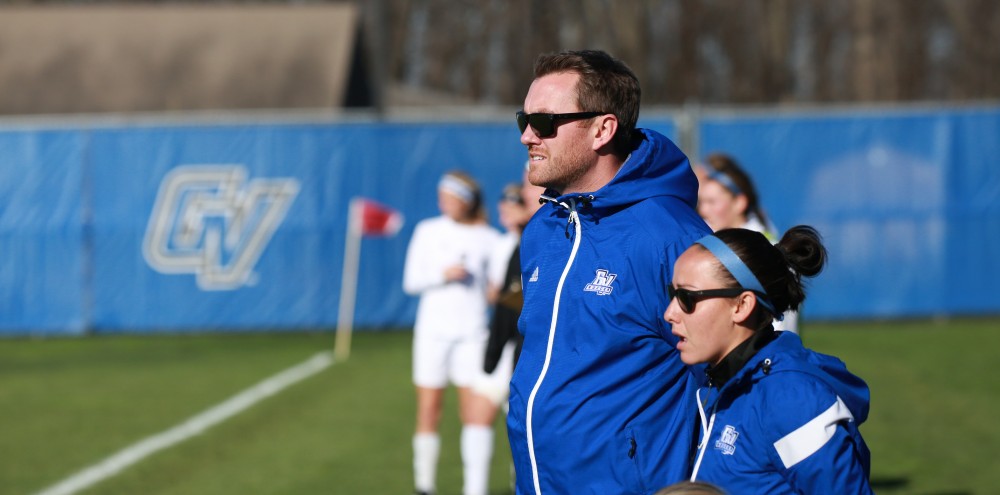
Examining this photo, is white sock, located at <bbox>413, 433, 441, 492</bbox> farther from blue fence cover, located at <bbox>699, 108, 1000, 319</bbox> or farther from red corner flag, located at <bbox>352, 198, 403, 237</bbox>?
blue fence cover, located at <bbox>699, 108, 1000, 319</bbox>

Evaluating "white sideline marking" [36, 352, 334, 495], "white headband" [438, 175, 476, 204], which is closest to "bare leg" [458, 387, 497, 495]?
"white headband" [438, 175, 476, 204]

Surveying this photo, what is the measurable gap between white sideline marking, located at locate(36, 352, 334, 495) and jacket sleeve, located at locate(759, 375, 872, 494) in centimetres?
656

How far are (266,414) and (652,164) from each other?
8821 millimetres

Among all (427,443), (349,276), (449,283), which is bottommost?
(349,276)

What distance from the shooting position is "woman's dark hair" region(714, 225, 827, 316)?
353 cm

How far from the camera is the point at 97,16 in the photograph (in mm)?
33094

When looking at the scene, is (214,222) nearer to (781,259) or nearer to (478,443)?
(478,443)

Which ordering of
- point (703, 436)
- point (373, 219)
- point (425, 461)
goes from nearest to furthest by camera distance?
1. point (703, 436)
2. point (425, 461)
3. point (373, 219)

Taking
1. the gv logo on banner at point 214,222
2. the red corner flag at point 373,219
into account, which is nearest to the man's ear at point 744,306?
the red corner flag at point 373,219

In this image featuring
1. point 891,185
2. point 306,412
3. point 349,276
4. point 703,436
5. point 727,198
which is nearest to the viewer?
point 703,436

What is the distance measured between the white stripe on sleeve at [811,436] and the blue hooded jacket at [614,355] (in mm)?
403

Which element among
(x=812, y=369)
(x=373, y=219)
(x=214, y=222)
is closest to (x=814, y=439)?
(x=812, y=369)

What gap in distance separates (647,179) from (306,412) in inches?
347

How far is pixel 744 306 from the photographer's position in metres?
3.51
